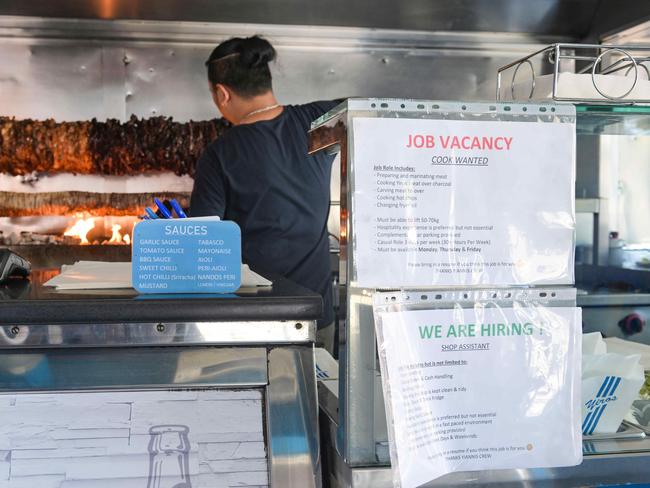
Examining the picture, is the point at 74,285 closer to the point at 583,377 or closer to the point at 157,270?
the point at 157,270

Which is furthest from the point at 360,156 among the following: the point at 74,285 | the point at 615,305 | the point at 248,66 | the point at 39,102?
the point at 39,102

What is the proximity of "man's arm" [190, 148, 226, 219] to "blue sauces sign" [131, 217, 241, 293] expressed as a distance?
4.12 feet

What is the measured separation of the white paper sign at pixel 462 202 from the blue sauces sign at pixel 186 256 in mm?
381

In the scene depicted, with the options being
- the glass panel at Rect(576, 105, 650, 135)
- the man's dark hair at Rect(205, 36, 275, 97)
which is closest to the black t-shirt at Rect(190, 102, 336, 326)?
the man's dark hair at Rect(205, 36, 275, 97)

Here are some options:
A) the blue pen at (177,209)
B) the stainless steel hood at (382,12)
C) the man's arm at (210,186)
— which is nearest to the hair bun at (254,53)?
the man's arm at (210,186)

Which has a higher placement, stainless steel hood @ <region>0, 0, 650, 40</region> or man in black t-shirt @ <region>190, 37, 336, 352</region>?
stainless steel hood @ <region>0, 0, 650, 40</region>

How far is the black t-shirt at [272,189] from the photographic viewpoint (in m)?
2.45

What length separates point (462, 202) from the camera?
33.7 inches

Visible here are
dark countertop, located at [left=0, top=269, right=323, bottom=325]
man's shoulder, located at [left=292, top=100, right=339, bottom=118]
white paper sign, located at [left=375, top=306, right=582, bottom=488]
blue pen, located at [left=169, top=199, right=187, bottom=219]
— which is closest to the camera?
white paper sign, located at [left=375, top=306, right=582, bottom=488]

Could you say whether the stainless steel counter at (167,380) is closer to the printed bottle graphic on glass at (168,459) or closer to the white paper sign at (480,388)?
the printed bottle graphic on glass at (168,459)

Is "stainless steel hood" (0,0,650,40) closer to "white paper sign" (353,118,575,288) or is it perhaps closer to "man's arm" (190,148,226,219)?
"man's arm" (190,148,226,219)

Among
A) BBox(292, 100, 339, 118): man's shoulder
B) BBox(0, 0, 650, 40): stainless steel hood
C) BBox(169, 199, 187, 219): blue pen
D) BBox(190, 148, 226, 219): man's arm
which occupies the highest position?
BBox(0, 0, 650, 40): stainless steel hood

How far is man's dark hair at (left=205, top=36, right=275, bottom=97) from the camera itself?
258cm

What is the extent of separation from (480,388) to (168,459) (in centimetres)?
51
